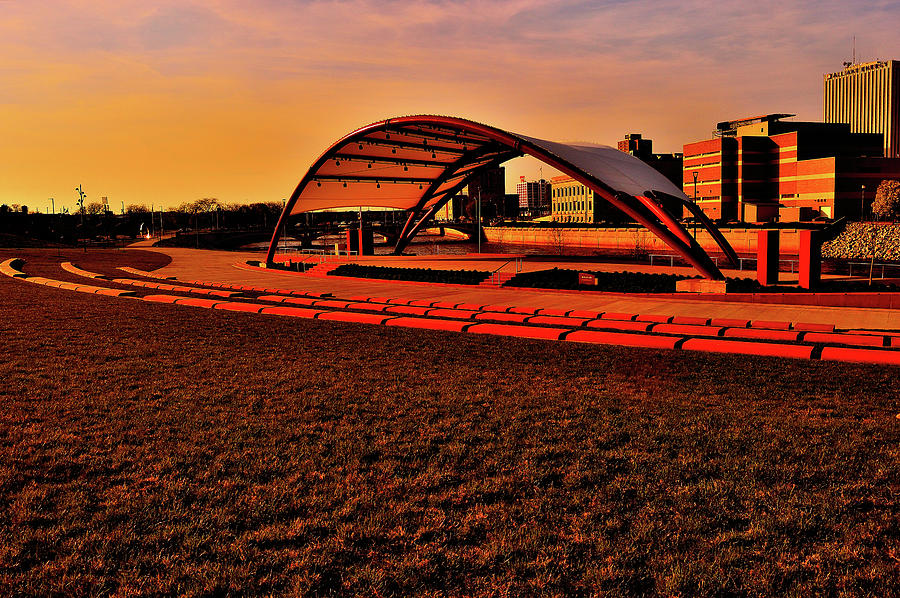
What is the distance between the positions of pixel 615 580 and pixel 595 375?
5.42 m

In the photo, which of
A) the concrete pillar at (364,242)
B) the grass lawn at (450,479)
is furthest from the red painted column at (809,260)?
the concrete pillar at (364,242)

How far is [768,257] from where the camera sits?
76.2ft

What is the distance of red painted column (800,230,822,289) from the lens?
22.2 meters

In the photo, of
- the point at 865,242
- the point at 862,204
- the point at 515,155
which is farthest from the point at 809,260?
the point at 862,204

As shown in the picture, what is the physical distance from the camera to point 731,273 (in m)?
34.0

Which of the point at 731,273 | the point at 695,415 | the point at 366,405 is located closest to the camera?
the point at 695,415

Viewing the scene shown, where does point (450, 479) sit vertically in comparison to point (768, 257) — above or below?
below

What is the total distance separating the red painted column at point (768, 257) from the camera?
23.1 m

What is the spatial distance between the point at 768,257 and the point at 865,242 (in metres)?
64.1

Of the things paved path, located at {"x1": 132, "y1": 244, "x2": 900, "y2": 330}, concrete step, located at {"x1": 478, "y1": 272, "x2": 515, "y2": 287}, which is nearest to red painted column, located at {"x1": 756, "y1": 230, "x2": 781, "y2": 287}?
paved path, located at {"x1": 132, "y1": 244, "x2": 900, "y2": 330}

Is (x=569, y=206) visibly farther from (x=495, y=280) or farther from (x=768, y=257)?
(x=768, y=257)

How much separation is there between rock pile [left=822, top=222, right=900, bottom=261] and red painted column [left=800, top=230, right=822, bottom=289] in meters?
56.4

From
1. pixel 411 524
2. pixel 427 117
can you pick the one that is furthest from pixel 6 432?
pixel 427 117

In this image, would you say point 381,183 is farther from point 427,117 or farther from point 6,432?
point 6,432
